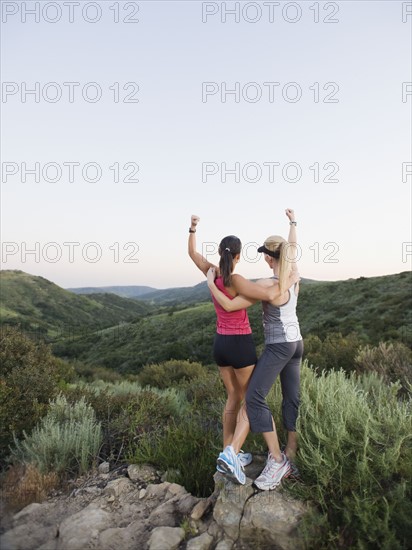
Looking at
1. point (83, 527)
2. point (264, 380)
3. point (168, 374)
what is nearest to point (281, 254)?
point (264, 380)

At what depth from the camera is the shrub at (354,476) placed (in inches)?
121

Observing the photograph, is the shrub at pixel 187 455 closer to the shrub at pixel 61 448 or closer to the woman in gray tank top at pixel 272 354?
the shrub at pixel 61 448

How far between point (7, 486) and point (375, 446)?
377 cm

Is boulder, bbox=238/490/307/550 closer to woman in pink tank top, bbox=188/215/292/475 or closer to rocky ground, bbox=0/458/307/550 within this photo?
rocky ground, bbox=0/458/307/550

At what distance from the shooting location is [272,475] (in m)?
3.59

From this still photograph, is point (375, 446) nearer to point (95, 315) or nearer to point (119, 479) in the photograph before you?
point (119, 479)

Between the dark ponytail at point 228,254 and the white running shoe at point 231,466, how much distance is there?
4.96ft

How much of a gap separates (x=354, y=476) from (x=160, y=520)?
5.75ft

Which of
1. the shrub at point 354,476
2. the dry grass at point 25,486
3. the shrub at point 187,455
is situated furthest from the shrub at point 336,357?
the dry grass at point 25,486

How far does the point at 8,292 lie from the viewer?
92.4 meters

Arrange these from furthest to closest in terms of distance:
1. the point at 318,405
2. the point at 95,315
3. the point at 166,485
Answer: the point at 95,315, the point at 318,405, the point at 166,485

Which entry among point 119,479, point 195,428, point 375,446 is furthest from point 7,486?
point 375,446

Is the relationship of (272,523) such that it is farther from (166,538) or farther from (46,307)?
(46,307)

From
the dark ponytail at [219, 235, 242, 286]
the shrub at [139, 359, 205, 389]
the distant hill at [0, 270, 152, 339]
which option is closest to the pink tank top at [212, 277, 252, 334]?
the dark ponytail at [219, 235, 242, 286]
